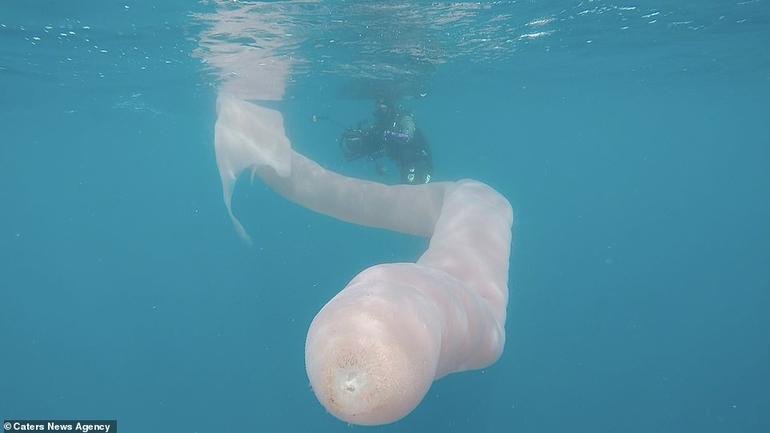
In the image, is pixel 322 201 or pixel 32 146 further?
pixel 32 146

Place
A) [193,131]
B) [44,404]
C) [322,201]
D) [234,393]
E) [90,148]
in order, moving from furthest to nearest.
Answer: [90,148]
[193,131]
[44,404]
[234,393]
[322,201]

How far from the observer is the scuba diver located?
9797mm

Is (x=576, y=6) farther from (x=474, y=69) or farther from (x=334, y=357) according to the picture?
(x=334, y=357)

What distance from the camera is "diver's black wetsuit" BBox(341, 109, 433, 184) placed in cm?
977

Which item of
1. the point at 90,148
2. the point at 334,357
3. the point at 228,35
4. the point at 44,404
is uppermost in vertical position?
the point at 334,357

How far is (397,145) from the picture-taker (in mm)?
10156

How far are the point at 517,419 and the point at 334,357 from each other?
682 inches

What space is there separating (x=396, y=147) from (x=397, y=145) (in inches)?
2.8

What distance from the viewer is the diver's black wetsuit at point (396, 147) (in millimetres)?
9773

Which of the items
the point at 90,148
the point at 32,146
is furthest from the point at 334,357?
the point at 90,148

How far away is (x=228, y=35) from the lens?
11469 millimetres

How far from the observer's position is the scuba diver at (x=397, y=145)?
980 cm

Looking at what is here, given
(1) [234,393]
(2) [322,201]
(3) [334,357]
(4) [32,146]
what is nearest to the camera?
(3) [334,357]

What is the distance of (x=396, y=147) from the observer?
33.5ft
